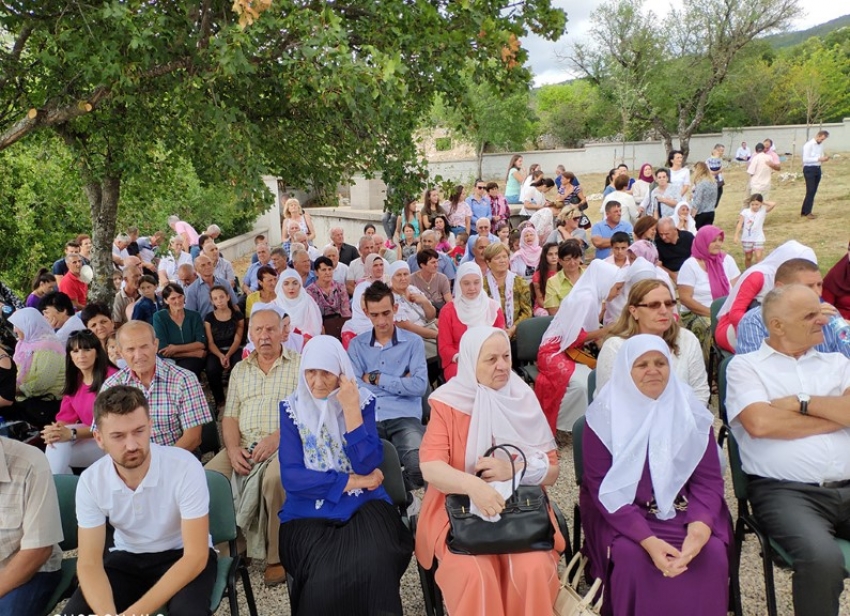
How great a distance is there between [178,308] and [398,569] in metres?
3.73

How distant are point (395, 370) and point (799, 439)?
94.8 inches

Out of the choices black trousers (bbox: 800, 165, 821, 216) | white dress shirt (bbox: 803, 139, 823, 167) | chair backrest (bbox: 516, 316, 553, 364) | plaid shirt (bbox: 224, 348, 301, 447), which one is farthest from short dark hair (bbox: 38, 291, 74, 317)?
black trousers (bbox: 800, 165, 821, 216)

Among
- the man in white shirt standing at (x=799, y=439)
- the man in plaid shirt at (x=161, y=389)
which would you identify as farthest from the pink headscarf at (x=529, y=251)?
the man in plaid shirt at (x=161, y=389)

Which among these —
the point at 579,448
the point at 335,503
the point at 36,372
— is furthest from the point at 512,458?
the point at 36,372

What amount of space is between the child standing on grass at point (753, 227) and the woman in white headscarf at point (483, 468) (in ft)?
27.2

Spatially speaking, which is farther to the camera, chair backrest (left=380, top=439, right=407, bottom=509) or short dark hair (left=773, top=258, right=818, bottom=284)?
short dark hair (left=773, top=258, right=818, bottom=284)

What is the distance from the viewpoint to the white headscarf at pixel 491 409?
2777mm

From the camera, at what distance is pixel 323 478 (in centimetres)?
283

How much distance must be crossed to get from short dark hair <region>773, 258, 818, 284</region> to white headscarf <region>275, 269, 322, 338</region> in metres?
3.90

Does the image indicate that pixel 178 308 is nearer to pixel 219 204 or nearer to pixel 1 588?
pixel 1 588

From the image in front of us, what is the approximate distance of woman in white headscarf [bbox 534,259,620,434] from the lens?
446cm

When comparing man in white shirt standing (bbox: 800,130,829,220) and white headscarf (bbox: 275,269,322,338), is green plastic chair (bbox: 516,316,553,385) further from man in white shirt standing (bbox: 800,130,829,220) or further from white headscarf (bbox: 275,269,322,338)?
man in white shirt standing (bbox: 800,130,829,220)

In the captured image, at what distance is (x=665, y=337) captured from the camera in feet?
11.5

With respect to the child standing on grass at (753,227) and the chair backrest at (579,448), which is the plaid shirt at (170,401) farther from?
the child standing on grass at (753,227)
